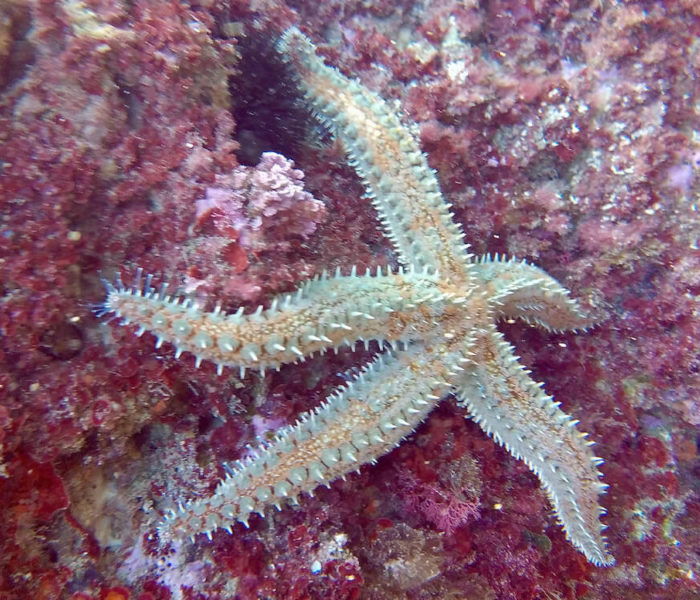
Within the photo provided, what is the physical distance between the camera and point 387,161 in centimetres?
377

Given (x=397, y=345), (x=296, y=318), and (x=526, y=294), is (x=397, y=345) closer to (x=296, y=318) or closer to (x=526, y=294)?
(x=296, y=318)

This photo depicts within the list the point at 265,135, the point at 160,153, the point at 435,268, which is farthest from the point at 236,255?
the point at 435,268

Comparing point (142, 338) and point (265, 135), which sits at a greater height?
point (265, 135)

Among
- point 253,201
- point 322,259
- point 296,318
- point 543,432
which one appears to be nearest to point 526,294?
point 543,432

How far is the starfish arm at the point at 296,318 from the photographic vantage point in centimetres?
299

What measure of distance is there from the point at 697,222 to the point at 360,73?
3.22 metres

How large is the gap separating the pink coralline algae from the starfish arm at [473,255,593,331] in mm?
342

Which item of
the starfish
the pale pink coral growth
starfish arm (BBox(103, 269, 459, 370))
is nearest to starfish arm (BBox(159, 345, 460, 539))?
the starfish

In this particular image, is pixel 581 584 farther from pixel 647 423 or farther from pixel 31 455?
pixel 31 455

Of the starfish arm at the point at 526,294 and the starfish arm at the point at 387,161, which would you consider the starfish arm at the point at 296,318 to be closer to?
the starfish arm at the point at 387,161

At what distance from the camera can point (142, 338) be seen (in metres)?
3.25

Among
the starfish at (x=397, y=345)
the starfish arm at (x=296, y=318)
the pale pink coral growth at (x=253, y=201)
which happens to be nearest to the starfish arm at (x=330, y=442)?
the starfish at (x=397, y=345)

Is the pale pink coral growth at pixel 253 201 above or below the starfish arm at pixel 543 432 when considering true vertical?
above

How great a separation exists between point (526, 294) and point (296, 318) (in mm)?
2002
